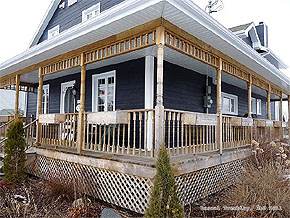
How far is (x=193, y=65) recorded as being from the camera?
7133 mm

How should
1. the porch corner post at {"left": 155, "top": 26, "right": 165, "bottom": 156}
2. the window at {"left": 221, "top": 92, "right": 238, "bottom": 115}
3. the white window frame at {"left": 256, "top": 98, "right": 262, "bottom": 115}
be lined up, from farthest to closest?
the white window frame at {"left": 256, "top": 98, "right": 262, "bottom": 115} → the window at {"left": 221, "top": 92, "right": 238, "bottom": 115} → the porch corner post at {"left": 155, "top": 26, "right": 165, "bottom": 156}

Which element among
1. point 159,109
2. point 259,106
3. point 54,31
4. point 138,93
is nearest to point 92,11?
point 54,31

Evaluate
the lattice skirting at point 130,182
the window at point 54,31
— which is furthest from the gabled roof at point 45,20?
the lattice skirting at point 130,182

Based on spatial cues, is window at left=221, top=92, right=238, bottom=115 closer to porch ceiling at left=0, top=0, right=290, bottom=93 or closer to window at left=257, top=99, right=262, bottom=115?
window at left=257, top=99, right=262, bottom=115

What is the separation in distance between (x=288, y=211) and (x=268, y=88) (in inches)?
245

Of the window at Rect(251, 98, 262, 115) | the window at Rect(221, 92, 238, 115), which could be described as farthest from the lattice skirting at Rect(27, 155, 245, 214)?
the window at Rect(251, 98, 262, 115)

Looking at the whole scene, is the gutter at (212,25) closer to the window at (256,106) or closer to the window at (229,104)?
the window at (229,104)

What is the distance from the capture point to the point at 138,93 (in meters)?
6.38

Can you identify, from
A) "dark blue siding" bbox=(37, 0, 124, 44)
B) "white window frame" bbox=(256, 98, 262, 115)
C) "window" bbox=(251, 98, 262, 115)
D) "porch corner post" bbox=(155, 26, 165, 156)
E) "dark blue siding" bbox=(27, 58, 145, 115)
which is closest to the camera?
"porch corner post" bbox=(155, 26, 165, 156)

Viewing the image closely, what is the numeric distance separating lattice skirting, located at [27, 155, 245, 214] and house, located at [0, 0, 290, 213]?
0.06 ft

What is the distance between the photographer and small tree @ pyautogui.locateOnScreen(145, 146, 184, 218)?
264 cm

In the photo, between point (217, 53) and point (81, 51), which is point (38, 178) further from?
point (217, 53)

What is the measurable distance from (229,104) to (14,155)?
828 centimetres

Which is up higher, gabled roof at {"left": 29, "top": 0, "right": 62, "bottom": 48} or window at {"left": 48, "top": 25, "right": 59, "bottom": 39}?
gabled roof at {"left": 29, "top": 0, "right": 62, "bottom": 48}
